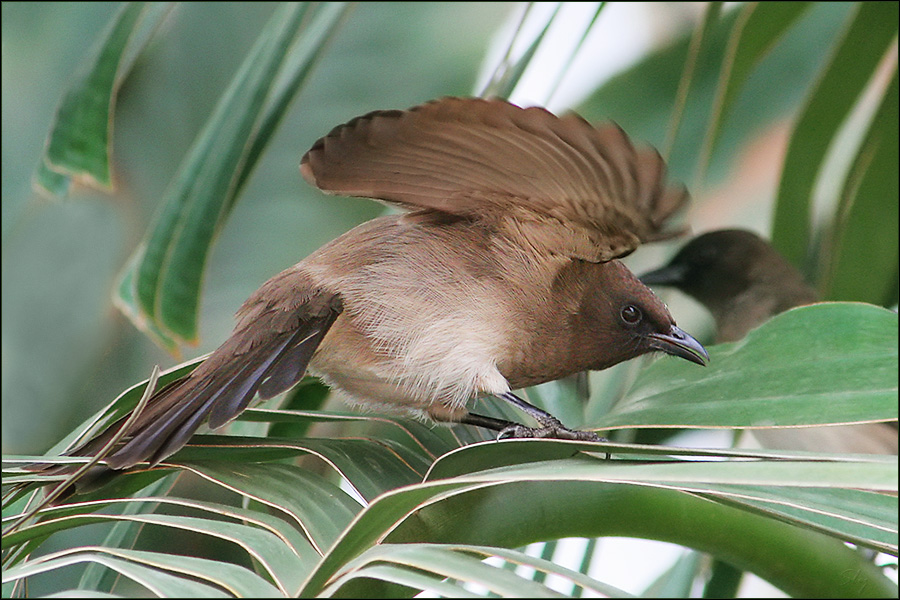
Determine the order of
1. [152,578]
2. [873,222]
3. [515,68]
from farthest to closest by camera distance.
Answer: [873,222] < [515,68] < [152,578]

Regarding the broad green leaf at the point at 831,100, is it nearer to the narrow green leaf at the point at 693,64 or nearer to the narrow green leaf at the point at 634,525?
the narrow green leaf at the point at 693,64

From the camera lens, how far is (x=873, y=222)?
4.33 feet

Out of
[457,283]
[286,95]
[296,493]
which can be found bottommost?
[296,493]

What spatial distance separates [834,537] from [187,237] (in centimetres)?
70

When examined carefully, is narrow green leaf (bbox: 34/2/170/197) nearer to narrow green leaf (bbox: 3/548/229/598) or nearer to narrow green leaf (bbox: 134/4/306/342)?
narrow green leaf (bbox: 134/4/306/342)

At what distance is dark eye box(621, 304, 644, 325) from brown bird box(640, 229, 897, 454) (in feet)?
3.36

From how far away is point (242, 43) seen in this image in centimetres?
202

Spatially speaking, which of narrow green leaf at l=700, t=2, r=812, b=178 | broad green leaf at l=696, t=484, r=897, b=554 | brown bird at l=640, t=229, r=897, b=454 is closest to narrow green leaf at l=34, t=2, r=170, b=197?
broad green leaf at l=696, t=484, r=897, b=554

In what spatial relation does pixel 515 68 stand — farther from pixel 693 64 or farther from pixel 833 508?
pixel 833 508

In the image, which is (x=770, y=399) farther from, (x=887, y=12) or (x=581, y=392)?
(x=887, y=12)

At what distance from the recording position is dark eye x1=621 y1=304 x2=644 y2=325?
1.02 metres

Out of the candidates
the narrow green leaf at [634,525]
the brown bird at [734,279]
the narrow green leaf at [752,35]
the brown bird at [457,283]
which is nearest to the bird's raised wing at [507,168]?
the brown bird at [457,283]

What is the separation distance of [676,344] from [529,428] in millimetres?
248

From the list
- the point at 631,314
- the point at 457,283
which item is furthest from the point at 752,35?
the point at 457,283
